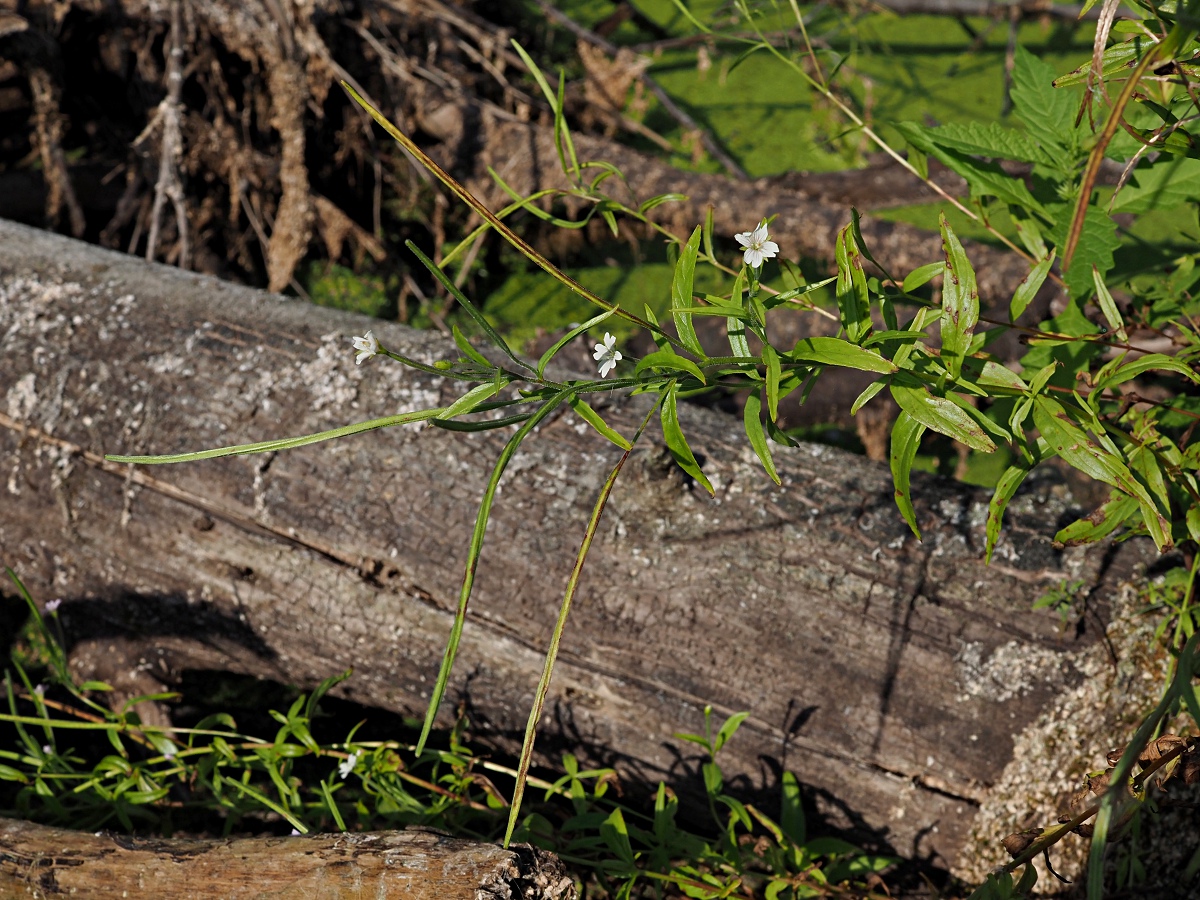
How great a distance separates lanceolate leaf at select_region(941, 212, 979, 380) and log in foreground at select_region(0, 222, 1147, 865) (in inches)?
18.1

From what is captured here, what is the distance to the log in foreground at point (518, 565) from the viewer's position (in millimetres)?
1160

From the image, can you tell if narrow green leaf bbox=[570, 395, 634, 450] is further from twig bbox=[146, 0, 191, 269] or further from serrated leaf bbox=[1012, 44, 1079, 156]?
twig bbox=[146, 0, 191, 269]

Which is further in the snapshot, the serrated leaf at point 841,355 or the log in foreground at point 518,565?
the log in foreground at point 518,565

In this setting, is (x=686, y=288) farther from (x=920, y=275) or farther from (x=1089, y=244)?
(x=1089, y=244)

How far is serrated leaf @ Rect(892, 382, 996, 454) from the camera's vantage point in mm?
732

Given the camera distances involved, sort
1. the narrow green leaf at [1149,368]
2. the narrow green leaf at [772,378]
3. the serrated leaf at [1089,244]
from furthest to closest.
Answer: the serrated leaf at [1089,244], the narrow green leaf at [1149,368], the narrow green leaf at [772,378]

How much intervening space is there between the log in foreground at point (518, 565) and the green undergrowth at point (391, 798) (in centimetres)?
7

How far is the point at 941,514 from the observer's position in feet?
3.99

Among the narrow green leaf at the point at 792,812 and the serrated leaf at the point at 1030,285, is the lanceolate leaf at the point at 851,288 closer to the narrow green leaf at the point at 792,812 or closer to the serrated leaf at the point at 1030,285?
the serrated leaf at the point at 1030,285

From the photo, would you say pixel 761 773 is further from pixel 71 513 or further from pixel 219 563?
pixel 71 513

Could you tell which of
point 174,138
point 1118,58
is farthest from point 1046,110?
point 174,138

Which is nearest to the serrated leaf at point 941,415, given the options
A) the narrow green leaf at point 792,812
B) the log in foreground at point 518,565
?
the log in foreground at point 518,565

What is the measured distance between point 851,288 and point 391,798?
35.9 inches

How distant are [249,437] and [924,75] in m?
3.14
